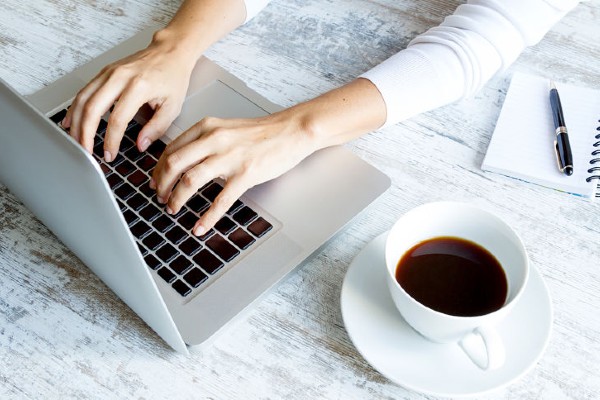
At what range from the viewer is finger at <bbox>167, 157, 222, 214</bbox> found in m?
0.76

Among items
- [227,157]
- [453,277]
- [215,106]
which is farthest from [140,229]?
[453,277]

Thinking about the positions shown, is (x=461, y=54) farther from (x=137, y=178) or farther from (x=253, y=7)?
(x=137, y=178)

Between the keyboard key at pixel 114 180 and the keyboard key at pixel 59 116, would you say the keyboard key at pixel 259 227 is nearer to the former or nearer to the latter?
the keyboard key at pixel 114 180

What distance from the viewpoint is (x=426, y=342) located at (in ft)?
2.21

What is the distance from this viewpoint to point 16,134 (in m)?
0.59

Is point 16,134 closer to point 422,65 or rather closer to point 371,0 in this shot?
point 422,65

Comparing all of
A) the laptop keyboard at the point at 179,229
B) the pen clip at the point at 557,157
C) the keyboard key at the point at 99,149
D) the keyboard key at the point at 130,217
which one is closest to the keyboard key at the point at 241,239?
the laptop keyboard at the point at 179,229

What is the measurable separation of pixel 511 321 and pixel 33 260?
0.52m

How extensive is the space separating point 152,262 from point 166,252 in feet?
0.06

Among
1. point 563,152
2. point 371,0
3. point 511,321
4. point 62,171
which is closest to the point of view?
point 62,171

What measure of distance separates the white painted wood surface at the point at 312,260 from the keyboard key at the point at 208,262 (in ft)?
0.21

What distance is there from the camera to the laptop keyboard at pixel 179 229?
0.72 metres

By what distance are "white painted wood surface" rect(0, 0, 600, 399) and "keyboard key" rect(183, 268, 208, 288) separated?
6cm

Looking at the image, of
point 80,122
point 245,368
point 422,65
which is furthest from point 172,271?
point 422,65
